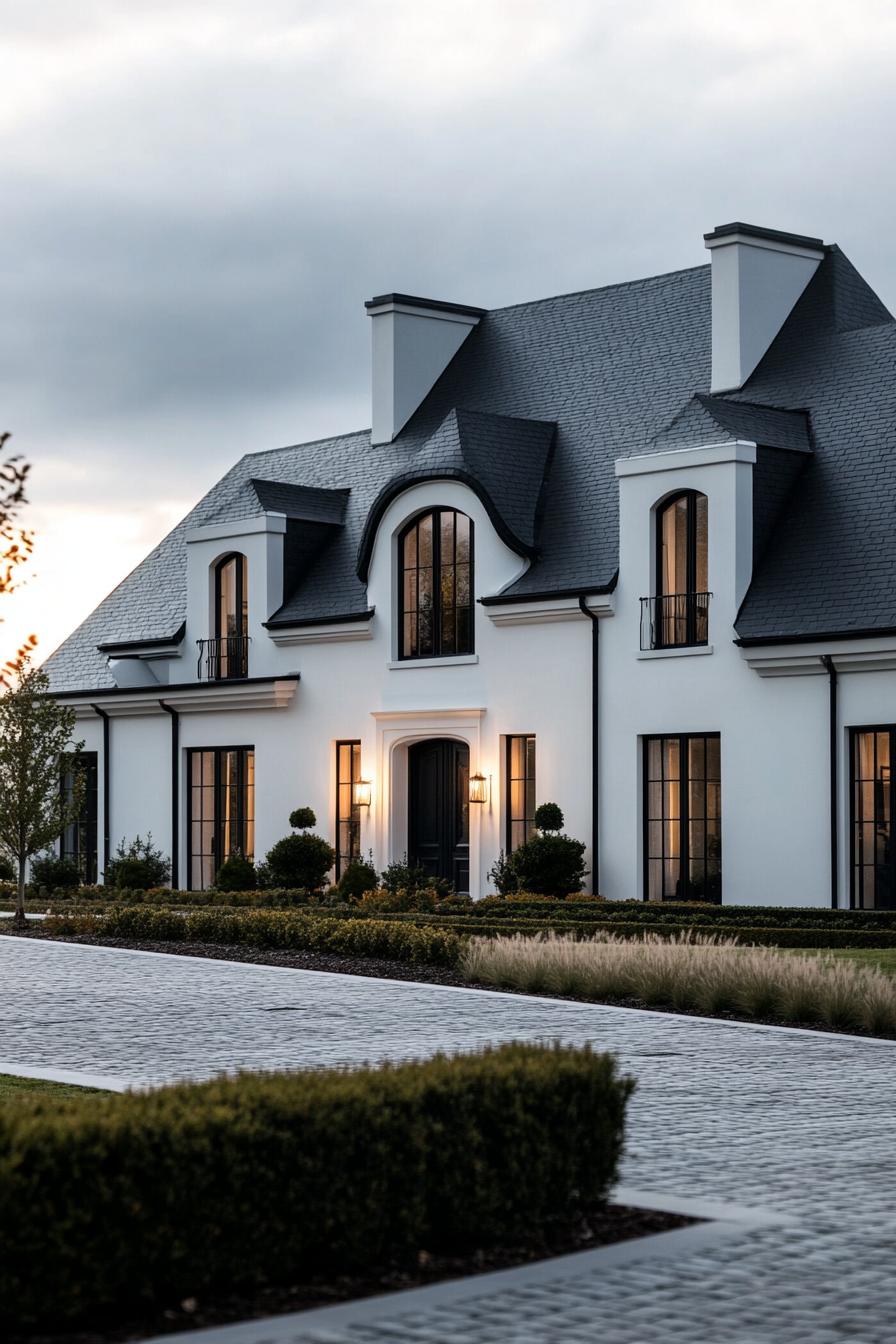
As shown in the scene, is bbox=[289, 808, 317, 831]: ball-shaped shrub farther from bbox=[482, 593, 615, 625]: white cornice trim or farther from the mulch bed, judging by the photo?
the mulch bed

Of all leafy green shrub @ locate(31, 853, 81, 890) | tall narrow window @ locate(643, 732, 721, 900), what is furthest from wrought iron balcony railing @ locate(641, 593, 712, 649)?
leafy green shrub @ locate(31, 853, 81, 890)

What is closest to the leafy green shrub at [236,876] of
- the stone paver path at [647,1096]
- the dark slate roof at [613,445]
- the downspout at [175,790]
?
the downspout at [175,790]

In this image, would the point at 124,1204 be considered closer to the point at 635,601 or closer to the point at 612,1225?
the point at 612,1225

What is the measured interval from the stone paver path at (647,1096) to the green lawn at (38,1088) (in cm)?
49

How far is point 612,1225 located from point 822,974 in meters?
9.08

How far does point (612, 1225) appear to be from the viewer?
321 inches

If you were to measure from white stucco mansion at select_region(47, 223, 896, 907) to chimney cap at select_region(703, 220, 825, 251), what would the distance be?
5 cm

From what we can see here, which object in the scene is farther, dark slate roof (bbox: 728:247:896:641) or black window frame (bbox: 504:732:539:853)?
black window frame (bbox: 504:732:539:853)

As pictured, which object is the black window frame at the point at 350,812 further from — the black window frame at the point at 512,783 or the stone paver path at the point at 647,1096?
the stone paver path at the point at 647,1096

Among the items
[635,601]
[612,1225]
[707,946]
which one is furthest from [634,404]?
[612,1225]

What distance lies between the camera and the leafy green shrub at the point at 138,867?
33406 millimetres

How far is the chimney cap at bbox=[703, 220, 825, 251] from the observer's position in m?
29.2

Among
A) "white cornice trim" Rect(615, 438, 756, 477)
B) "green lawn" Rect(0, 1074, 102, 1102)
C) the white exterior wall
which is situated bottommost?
"green lawn" Rect(0, 1074, 102, 1102)

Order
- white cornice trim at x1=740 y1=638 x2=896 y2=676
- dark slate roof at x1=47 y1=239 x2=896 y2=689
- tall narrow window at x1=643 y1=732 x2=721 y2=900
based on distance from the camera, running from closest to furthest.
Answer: white cornice trim at x1=740 y1=638 x2=896 y2=676 < dark slate roof at x1=47 y1=239 x2=896 y2=689 < tall narrow window at x1=643 y1=732 x2=721 y2=900
